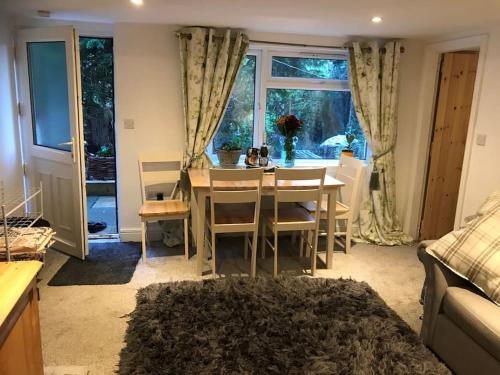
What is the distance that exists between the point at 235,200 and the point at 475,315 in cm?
179

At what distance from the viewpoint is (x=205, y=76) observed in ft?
12.5

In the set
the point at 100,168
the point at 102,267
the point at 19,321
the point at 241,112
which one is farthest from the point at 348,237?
the point at 100,168

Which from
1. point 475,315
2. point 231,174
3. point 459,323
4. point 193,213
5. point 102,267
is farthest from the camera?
point 193,213

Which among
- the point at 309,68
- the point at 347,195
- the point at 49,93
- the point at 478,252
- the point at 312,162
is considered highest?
the point at 309,68

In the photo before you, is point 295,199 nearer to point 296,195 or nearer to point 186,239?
point 296,195

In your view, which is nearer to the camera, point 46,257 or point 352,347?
point 352,347

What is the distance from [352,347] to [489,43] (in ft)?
9.11

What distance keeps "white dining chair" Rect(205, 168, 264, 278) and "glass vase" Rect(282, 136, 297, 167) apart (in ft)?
2.59

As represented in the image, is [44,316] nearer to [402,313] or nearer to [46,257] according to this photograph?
[46,257]

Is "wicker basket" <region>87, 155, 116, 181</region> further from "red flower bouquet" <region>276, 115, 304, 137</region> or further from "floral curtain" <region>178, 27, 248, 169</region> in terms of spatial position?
"red flower bouquet" <region>276, 115, 304, 137</region>

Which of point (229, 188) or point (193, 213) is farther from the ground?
point (229, 188)

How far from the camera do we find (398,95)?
4.26m

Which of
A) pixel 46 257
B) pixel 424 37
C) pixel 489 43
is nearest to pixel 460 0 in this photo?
pixel 489 43

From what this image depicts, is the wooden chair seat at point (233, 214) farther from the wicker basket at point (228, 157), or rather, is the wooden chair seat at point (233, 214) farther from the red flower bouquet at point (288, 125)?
the red flower bouquet at point (288, 125)
